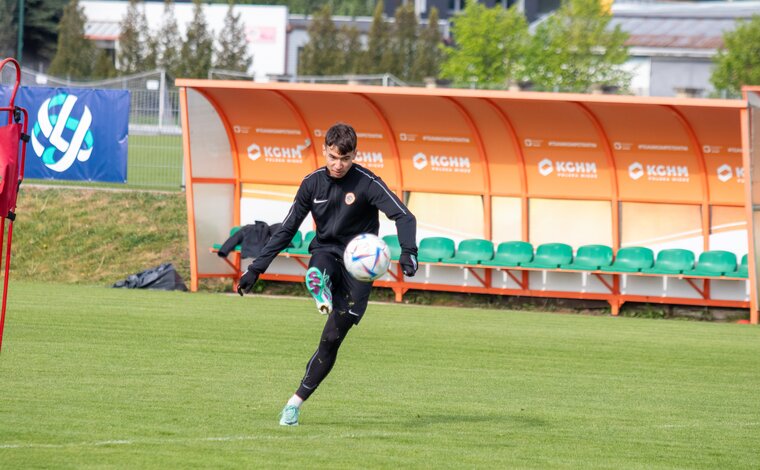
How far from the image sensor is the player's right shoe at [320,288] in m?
8.36

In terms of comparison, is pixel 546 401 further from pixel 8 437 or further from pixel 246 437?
pixel 8 437

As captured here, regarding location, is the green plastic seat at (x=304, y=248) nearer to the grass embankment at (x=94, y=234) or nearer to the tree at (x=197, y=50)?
the grass embankment at (x=94, y=234)

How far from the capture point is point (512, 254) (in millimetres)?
20594

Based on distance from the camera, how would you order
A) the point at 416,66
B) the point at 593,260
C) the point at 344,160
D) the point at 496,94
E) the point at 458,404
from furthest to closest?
the point at 416,66
the point at 593,260
the point at 496,94
the point at 458,404
the point at 344,160

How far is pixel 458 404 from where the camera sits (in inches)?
394

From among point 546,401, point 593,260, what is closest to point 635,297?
point 593,260

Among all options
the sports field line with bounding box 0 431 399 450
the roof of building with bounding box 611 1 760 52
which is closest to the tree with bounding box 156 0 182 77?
the roof of building with bounding box 611 1 760 52

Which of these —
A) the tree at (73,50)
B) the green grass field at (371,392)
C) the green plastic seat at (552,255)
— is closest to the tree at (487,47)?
the tree at (73,50)

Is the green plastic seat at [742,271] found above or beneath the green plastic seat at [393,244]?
beneath

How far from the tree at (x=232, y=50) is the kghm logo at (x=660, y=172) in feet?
123

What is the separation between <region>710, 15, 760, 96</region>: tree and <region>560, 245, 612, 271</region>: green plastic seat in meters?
27.9

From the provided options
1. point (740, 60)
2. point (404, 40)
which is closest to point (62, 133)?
point (740, 60)

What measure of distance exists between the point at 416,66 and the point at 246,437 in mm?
53086

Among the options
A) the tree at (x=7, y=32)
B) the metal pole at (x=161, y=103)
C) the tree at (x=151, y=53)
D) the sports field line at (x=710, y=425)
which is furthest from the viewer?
the tree at (x=151, y=53)
